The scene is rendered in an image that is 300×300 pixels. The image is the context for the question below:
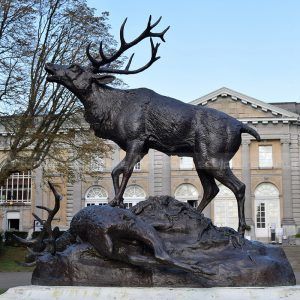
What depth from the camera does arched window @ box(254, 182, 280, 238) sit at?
5099 centimetres

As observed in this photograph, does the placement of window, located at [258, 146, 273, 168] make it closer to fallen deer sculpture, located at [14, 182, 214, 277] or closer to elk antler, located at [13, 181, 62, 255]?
elk antler, located at [13, 181, 62, 255]

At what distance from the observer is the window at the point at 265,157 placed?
52.9 m

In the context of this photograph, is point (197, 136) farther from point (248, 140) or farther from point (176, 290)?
point (248, 140)

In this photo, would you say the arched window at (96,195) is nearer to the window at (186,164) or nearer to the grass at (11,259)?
the window at (186,164)

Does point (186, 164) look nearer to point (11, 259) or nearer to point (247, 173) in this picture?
point (247, 173)

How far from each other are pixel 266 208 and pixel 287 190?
2.47 m

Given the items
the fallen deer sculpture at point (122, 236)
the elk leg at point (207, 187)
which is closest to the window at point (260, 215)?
the elk leg at point (207, 187)

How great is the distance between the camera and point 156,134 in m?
8.35

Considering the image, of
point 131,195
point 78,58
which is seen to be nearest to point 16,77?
point 78,58

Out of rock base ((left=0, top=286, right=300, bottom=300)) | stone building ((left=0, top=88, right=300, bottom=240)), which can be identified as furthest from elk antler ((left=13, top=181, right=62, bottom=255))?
stone building ((left=0, top=88, right=300, bottom=240))

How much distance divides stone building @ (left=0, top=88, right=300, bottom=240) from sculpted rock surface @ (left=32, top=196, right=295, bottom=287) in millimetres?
44197

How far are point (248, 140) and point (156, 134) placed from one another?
45993mm

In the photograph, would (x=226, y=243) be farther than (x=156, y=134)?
No

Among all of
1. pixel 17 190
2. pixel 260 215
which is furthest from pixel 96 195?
pixel 260 215
